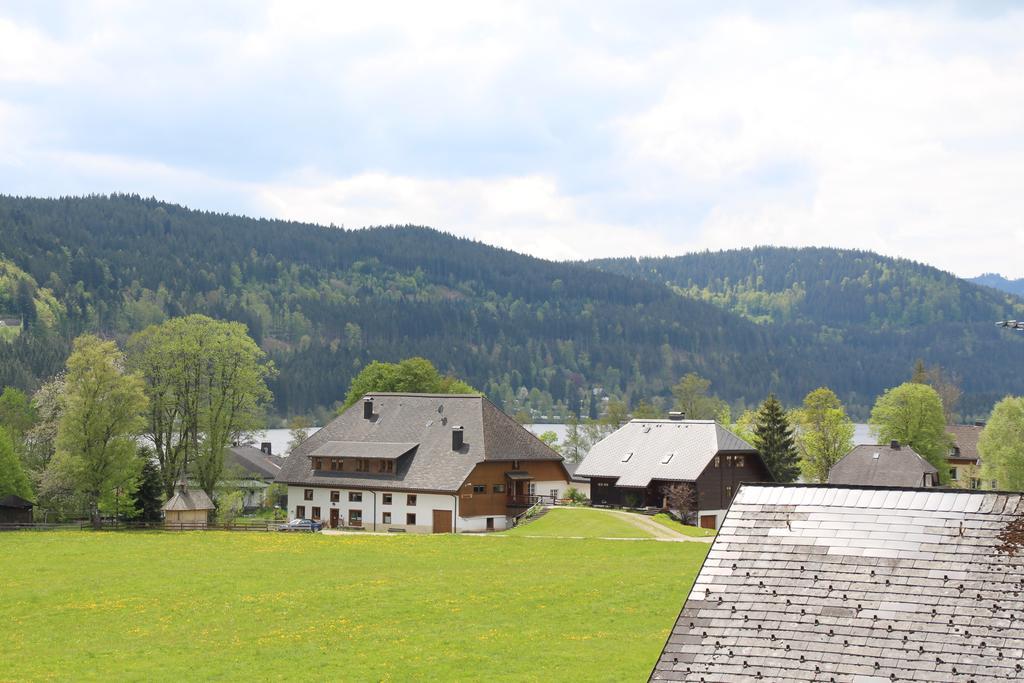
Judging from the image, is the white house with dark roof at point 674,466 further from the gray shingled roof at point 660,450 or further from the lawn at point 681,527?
the lawn at point 681,527

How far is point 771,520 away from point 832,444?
9965 centimetres

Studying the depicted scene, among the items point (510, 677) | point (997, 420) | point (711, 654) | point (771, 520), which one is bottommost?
point (510, 677)

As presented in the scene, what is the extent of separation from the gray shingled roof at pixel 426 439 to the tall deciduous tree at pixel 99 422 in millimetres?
11726

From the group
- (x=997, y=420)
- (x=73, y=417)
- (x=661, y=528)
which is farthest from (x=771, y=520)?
(x=997, y=420)

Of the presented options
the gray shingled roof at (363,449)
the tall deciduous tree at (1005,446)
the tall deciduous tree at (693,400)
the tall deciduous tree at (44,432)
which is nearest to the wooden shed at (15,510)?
the tall deciduous tree at (44,432)

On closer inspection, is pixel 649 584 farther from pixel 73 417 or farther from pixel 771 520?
pixel 73 417

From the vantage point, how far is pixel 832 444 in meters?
114

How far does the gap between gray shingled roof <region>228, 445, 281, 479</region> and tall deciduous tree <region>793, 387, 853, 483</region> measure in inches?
2207

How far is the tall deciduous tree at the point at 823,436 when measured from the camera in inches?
4449

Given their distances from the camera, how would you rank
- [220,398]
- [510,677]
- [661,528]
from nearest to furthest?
1. [510,677]
2. [661,528]
3. [220,398]

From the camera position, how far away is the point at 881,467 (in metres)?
91.8

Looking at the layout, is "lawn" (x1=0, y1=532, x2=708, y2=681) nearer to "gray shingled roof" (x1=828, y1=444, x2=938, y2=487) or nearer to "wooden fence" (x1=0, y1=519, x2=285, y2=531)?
"wooden fence" (x1=0, y1=519, x2=285, y2=531)

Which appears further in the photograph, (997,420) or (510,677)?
(997,420)

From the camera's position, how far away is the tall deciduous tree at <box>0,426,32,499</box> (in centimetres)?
7612
